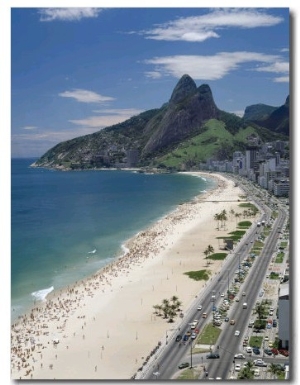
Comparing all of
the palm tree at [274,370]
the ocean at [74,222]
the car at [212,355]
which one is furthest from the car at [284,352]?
the ocean at [74,222]

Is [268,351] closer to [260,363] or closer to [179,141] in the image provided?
[260,363]

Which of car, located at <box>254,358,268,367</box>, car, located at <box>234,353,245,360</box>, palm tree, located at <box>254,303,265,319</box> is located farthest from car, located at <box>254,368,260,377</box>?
palm tree, located at <box>254,303,265,319</box>

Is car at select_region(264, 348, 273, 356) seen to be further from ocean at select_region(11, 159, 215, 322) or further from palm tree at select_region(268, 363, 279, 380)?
ocean at select_region(11, 159, 215, 322)

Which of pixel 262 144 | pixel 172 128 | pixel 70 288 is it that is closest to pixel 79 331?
pixel 70 288

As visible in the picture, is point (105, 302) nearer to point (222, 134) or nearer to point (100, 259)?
point (100, 259)

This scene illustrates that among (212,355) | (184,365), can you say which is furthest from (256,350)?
(184,365)

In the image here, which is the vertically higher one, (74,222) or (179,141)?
(179,141)
